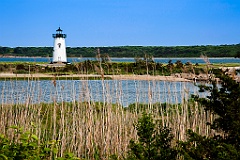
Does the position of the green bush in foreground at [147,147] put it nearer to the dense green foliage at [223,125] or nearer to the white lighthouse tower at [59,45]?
the dense green foliage at [223,125]

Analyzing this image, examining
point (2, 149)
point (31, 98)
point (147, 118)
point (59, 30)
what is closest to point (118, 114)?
point (31, 98)

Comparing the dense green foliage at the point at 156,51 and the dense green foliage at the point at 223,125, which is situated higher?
the dense green foliage at the point at 156,51

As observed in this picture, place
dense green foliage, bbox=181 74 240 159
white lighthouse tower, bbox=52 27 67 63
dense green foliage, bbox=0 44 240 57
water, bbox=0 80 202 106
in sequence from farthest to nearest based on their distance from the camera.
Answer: dense green foliage, bbox=0 44 240 57 → white lighthouse tower, bbox=52 27 67 63 → water, bbox=0 80 202 106 → dense green foliage, bbox=181 74 240 159

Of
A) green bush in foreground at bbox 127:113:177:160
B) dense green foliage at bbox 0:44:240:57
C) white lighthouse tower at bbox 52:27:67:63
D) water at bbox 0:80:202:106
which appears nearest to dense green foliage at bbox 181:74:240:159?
green bush in foreground at bbox 127:113:177:160

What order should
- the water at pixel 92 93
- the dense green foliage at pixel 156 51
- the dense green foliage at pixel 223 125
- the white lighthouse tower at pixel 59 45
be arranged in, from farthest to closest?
1. the dense green foliage at pixel 156 51
2. the white lighthouse tower at pixel 59 45
3. the water at pixel 92 93
4. the dense green foliage at pixel 223 125

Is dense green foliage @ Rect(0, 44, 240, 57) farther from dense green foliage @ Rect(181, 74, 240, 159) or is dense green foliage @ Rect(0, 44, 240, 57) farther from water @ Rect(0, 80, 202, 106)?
dense green foliage @ Rect(181, 74, 240, 159)

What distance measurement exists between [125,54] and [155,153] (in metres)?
89.8

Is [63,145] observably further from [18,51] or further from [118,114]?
[18,51]

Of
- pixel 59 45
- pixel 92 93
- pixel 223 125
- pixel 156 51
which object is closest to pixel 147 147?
pixel 223 125

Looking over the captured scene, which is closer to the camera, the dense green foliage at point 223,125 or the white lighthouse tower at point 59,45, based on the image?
the dense green foliage at point 223,125

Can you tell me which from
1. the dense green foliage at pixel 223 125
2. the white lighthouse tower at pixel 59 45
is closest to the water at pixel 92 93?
the dense green foliage at pixel 223 125

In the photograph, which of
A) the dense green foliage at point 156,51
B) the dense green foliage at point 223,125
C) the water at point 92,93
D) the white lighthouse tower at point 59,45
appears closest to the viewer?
the dense green foliage at point 223,125

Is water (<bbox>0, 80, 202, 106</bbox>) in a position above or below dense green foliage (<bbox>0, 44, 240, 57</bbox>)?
below

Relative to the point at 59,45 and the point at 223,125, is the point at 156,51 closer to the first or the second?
the point at 59,45
